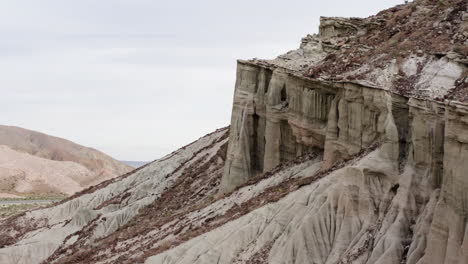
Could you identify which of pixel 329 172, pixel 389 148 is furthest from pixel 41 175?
pixel 389 148

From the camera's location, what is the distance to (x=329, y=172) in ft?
A: 119

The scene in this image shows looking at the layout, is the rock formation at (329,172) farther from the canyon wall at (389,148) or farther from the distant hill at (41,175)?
the distant hill at (41,175)

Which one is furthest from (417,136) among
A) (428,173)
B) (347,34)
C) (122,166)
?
(122,166)

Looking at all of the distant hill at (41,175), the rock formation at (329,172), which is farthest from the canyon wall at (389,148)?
the distant hill at (41,175)

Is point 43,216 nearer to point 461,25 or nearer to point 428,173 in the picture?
point 461,25

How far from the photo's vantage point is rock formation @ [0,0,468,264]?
2831cm

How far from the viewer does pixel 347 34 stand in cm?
5156

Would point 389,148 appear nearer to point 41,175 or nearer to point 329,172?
point 329,172

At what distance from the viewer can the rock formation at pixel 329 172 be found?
28312 millimetres

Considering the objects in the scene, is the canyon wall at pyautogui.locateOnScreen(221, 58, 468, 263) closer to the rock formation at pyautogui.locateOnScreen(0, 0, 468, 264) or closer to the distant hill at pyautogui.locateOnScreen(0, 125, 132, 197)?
the rock formation at pyautogui.locateOnScreen(0, 0, 468, 264)

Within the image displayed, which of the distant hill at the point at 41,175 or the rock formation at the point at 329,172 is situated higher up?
the rock formation at the point at 329,172

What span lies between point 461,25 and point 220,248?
1585cm

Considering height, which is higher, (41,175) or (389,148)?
(389,148)

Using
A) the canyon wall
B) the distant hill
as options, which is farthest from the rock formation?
the distant hill
